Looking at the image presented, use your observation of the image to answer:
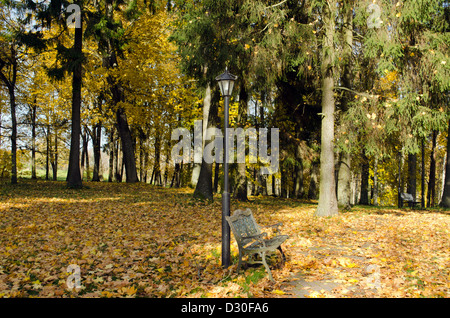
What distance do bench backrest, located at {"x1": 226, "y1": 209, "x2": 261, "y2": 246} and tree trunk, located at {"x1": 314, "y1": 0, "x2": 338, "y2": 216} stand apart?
17.8 feet

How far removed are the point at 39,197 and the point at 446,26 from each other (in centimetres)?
1629

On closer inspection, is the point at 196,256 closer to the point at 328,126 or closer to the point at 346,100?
the point at 328,126

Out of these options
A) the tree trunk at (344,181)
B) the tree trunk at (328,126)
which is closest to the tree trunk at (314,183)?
the tree trunk at (344,181)

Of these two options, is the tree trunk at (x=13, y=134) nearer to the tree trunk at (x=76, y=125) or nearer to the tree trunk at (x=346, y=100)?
the tree trunk at (x=76, y=125)

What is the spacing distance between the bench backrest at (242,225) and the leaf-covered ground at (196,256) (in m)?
0.56

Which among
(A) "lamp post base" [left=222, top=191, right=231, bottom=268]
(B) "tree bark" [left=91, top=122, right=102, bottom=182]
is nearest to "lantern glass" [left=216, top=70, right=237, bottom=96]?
(A) "lamp post base" [left=222, top=191, right=231, bottom=268]

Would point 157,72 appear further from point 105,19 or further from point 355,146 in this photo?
point 355,146

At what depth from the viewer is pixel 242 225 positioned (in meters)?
5.86

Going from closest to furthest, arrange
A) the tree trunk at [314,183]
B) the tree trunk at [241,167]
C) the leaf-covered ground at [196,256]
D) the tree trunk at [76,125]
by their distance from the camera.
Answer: the leaf-covered ground at [196,256]
the tree trunk at [241,167]
the tree trunk at [76,125]
the tree trunk at [314,183]

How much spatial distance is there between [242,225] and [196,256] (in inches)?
49.6

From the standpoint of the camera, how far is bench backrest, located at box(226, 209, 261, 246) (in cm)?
536

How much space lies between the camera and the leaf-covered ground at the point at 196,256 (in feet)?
15.1

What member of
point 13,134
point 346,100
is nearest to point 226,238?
point 346,100
